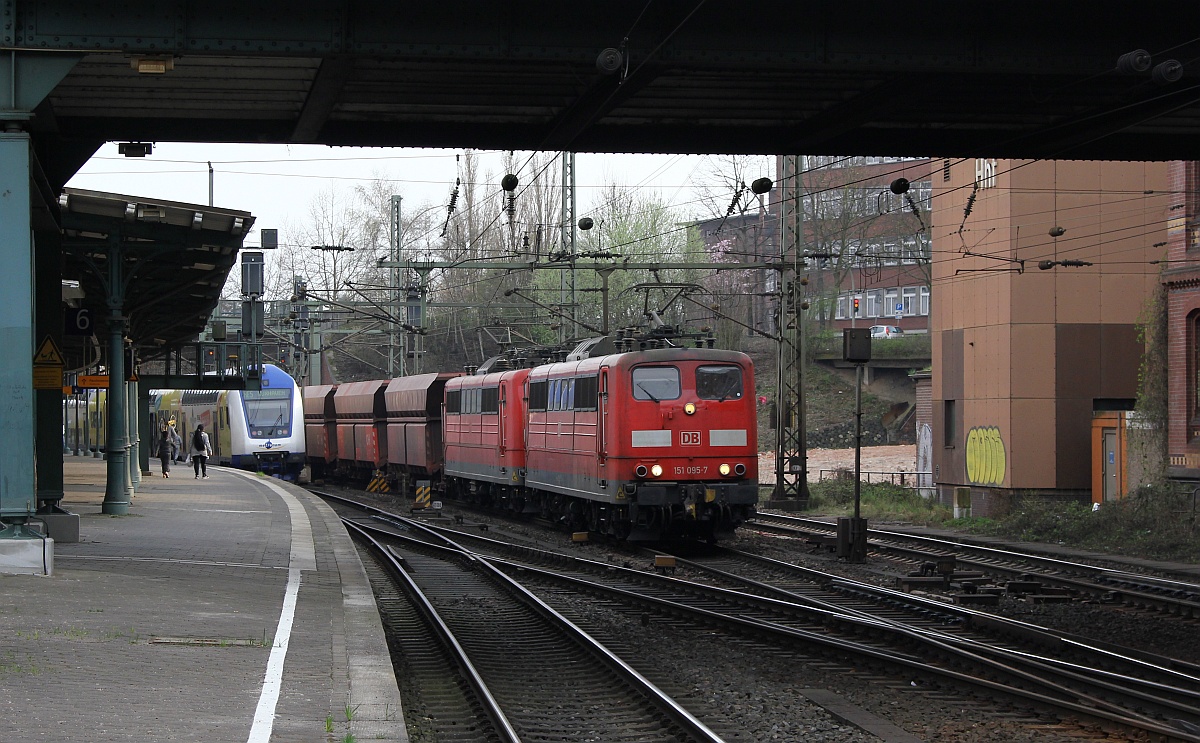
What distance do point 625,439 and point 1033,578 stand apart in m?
6.36

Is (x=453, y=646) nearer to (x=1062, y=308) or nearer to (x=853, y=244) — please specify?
(x=1062, y=308)

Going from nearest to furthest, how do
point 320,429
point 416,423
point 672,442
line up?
point 672,442 → point 416,423 → point 320,429

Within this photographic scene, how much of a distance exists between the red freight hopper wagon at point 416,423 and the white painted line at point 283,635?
12.8m

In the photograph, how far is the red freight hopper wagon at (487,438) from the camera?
26.6 metres

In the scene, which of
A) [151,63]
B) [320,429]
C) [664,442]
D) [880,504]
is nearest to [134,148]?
[151,63]

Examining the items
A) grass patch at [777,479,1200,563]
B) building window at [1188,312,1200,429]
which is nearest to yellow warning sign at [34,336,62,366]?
grass patch at [777,479,1200,563]

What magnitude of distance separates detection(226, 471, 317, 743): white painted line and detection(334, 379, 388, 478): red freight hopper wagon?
61.2 feet

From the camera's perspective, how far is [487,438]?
2873cm

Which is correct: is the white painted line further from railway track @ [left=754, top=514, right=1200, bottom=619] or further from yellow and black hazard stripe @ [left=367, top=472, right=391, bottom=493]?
yellow and black hazard stripe @ [left=367, top=472, right=391, bottom=493]

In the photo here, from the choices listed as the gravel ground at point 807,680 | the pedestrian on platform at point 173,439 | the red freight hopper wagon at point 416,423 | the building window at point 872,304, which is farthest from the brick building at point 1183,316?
the building window at point 872,304

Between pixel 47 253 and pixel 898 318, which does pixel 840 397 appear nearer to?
pixel 898 318

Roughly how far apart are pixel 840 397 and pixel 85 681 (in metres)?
56.0

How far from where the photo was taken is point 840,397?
6191 centimetres

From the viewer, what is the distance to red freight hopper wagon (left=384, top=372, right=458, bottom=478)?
35500 millimetres
